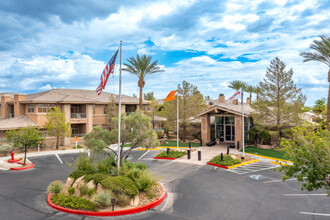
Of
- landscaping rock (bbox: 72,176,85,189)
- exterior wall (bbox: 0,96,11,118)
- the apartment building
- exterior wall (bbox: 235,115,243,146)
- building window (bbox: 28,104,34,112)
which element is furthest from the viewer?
exterior wall (bbox: 0,96,11,118)

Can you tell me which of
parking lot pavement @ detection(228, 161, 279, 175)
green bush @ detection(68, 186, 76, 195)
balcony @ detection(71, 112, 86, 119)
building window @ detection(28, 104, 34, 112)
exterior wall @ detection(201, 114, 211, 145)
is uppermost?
building window @ detection(28, 104, 34, 112)

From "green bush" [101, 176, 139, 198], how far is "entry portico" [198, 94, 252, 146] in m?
19.5

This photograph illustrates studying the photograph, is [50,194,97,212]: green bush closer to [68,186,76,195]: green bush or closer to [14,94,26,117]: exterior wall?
[68,186,76,195]: green bush

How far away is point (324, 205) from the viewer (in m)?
11.3

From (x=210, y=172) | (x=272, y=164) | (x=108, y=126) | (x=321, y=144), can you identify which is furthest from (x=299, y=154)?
(x=108, y=126)

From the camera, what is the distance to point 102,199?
34.2 ft

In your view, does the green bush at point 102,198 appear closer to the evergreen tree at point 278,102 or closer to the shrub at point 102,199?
the shrub at point 102,199

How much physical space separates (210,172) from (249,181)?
3.13m

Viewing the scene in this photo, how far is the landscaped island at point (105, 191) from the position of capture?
10602 mm

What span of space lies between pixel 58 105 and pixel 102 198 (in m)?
26.8

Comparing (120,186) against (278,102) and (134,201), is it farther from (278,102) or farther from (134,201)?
(278,102)

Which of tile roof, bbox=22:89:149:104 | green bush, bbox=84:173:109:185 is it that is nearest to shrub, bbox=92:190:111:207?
green bush, bbox=84:173:109:185

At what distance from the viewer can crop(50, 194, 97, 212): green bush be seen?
1060 centimetres

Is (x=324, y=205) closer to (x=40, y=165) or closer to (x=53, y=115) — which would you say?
(x=40, y=165)
